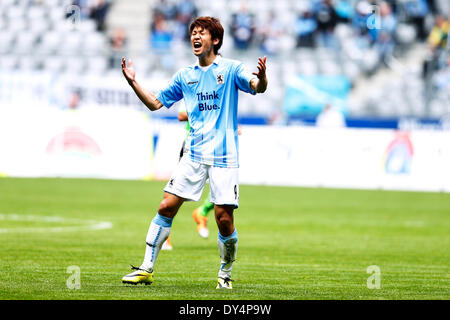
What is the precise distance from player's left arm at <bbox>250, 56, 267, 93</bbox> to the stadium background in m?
10.1

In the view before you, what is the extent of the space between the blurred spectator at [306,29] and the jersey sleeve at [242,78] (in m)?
22.7

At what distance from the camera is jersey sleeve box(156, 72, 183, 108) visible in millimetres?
8781

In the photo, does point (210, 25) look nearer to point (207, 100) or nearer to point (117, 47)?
point (207, 100)

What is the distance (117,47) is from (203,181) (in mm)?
22887

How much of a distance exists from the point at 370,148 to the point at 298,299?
1817 centimetres

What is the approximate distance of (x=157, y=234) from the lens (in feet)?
28.1

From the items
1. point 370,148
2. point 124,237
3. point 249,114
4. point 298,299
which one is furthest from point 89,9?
point 298,299

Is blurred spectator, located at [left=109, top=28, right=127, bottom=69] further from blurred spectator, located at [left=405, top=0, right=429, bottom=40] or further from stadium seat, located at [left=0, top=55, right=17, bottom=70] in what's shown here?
blurred spectator, located at [left=405, top=0, right=429, bottom=40]

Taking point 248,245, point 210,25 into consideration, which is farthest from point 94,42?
point 210,25

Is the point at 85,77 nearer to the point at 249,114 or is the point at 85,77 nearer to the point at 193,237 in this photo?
the point at 249,114

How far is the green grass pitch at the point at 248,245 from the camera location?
8.40m

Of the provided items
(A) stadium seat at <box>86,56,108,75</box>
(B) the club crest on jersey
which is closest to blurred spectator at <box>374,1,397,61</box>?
(A) stadium seat at <box>86,56,108,75</box>

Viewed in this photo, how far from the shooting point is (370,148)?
25.4 m

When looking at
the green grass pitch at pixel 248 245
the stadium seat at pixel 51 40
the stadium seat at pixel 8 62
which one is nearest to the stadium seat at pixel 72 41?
the stadium seat at pixel 51 40
